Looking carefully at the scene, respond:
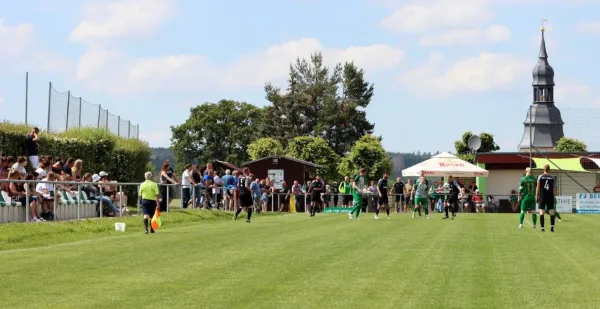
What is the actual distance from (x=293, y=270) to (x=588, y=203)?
141ft

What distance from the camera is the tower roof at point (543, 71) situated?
167625mm

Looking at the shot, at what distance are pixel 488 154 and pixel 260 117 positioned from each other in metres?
66.9

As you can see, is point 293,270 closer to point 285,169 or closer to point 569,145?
point 285,169

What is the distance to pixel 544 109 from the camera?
580 feet

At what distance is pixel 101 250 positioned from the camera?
20844 mm

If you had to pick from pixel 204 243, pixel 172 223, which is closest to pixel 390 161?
pixel 172 223

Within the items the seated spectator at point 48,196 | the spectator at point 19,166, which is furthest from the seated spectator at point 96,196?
the spectator at point 19,166

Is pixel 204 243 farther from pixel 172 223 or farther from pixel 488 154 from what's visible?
pixel 488 154

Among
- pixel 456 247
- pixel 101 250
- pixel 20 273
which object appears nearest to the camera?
pixel 20 273

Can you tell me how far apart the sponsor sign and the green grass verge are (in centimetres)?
2799

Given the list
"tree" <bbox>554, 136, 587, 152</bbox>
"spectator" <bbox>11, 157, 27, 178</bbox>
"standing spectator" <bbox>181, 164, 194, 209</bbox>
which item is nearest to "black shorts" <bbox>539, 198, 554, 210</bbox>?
"spectator" <bbox>11, 157, 27, 178</bbox>

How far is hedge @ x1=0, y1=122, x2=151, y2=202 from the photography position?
37.1 m

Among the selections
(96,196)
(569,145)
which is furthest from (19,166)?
(569,145)

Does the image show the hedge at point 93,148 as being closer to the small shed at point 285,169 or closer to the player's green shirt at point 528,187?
the player's green shirt at point 528,187
